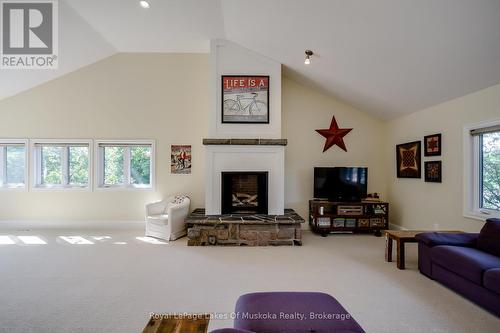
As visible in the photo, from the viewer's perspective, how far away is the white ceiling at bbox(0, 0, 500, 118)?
2.61m

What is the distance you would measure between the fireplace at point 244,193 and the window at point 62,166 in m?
3.28

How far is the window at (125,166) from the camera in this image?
531cm

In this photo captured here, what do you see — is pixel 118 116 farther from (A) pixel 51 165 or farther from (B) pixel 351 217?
(B) pixel 351 217

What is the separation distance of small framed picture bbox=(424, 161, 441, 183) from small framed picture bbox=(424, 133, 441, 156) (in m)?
0.17

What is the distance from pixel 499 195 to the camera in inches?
124

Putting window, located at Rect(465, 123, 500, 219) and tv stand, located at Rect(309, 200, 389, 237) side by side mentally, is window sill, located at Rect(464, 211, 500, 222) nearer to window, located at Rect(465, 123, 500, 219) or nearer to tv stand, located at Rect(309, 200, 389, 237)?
window, located at Rect(465, 123, 500, 219)

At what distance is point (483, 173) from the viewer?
11.1 ft

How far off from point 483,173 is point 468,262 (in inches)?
71.7

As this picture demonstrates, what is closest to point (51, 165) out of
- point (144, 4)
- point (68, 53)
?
point (68, 53)

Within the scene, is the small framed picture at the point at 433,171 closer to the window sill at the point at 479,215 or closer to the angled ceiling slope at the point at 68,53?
the window sill at the point at 479,215

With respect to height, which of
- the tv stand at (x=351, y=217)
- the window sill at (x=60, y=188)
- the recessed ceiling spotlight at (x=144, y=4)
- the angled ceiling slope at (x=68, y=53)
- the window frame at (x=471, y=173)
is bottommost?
the tv stand at (x=351, y=217)

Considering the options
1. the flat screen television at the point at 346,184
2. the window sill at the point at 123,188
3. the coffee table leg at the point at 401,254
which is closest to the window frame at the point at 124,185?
the window sill at the point at 123,188

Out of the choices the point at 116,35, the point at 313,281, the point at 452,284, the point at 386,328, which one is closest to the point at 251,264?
the point at 313,281

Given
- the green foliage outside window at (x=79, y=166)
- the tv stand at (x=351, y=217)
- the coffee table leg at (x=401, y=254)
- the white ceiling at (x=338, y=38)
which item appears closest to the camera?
the white ceiling at (x=338, y=38)
